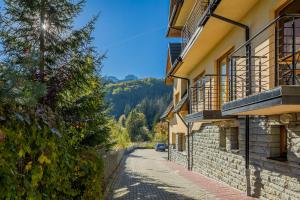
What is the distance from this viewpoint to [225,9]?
28.3 feet

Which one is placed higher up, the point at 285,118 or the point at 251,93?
the point at 251,93

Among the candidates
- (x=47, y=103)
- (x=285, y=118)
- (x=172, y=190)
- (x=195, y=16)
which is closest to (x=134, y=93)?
(x=195, y=16)

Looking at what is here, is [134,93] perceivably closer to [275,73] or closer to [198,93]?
[198,93]

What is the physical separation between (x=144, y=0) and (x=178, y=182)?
11144mm

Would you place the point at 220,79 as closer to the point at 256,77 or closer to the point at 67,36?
the point at 256,77

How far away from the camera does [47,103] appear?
7055mm

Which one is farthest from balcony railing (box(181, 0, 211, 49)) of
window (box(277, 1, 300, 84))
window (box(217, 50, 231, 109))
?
window (box(277, 1, 300, 84))

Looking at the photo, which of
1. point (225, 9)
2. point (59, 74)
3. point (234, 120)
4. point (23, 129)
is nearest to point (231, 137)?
point (234, 120)

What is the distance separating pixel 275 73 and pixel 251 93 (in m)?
2.16

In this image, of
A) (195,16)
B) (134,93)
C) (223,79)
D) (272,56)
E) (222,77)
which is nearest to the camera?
(272,56)

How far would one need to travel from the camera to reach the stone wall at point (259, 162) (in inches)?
260

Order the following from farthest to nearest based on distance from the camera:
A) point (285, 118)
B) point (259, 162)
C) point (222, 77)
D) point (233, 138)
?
point (222, 77), point (233, 138), point (259, 162), point (285, 118)

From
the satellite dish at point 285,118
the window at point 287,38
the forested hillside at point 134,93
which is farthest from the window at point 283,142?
the forested hillside at point 134,93

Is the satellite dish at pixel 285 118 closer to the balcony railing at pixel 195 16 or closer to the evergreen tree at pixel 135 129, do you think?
the balcony railing at pixel 195 16
